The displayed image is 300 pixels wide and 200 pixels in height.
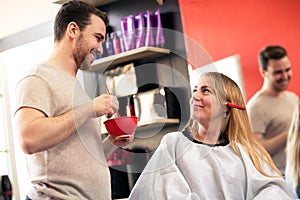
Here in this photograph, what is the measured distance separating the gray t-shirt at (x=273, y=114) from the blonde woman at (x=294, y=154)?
3 centimetres

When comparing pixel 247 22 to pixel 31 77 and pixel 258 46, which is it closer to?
pixel 258 46

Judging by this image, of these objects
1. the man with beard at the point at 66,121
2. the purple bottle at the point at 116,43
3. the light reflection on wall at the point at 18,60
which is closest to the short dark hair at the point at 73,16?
the man with beard at the point at 66,121

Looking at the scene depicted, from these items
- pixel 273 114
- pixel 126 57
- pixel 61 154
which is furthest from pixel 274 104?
pixel 61 154

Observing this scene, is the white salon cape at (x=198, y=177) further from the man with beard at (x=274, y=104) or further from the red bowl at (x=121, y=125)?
the man with beard at (x=274, y=104)

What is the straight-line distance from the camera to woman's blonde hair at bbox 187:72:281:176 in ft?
7.92

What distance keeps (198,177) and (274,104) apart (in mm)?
713

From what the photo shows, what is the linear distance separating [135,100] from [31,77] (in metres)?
0.55

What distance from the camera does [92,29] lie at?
6.84ft

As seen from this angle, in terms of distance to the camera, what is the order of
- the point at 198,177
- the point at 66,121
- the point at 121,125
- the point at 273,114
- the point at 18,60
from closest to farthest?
the point at 66,121, the point at 121,125, the point at 198,177, the point at 273,114, the point at 18,60

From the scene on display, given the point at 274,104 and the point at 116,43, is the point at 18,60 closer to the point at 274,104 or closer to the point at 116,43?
the point at 116,43

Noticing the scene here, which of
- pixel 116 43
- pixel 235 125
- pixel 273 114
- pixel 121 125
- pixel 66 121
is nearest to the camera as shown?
pixel 66 121

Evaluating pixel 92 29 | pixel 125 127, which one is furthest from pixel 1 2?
pixel 125 127

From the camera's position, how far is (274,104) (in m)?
2.74

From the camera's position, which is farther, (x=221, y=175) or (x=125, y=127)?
(x=221, y=175)
